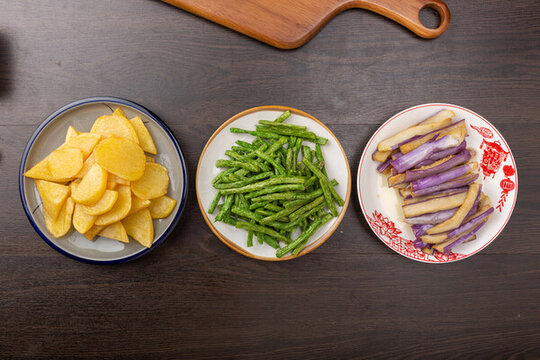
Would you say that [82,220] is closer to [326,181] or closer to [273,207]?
[273,207]

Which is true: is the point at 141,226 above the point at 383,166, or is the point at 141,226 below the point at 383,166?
below

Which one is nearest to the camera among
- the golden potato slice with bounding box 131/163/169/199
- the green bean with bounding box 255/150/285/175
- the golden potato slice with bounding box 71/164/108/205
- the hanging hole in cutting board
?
the golden potato slice with bounding box 71/164/108/205

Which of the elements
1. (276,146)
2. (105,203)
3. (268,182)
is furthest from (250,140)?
(105,203)

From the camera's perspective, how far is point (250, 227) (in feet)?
5.72

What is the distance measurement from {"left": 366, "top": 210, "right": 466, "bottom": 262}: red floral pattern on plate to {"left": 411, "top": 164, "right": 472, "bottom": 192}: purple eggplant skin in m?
0.25

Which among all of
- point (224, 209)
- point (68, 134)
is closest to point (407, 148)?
point (224, 209)

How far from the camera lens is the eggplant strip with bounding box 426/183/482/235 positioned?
1.78 m

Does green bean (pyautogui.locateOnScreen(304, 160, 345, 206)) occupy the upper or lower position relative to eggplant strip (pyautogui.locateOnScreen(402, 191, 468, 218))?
upper

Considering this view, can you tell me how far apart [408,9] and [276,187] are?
1.26 m

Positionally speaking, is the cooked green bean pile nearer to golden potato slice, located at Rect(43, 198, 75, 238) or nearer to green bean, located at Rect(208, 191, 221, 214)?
green bean, located at Rect(208, 191, 221, 214)

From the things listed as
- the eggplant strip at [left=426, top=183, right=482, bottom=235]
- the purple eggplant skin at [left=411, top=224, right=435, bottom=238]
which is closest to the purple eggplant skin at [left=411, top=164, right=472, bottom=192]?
the eggplant strip at [left=426, top=183, right=482, bottom=235]

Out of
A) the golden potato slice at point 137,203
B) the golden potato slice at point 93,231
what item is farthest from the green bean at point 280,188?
the golden potato slice at point 93,231

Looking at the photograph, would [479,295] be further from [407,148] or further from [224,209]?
[224,209]

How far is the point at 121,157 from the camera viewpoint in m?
1.57
